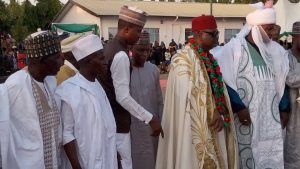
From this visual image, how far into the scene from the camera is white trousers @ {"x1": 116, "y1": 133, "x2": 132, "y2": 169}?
154 inches

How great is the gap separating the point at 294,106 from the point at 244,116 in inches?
30.4

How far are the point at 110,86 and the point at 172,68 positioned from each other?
0.77 metres

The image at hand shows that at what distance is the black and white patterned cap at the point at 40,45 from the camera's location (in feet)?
9.82

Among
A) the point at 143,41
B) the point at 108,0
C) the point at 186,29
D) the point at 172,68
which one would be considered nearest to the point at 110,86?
the point at 172,68

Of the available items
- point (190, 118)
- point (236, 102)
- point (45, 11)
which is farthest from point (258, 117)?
point (45, 11)

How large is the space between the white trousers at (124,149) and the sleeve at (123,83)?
330 millimetres

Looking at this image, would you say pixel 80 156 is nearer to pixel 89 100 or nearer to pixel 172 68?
pixel 89 100

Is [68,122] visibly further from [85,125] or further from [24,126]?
[24,126]

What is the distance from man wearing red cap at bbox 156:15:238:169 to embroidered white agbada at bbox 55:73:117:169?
3.96 ft

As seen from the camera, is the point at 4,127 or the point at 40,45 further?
the point at 40,45

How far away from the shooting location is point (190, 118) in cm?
421

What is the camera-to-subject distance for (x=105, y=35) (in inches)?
1188

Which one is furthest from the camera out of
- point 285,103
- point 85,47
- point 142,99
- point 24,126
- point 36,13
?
point 36,13

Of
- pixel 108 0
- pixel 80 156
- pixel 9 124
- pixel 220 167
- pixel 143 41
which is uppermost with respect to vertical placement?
pixel 108 0
